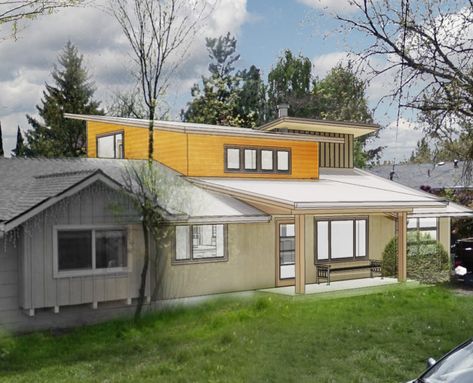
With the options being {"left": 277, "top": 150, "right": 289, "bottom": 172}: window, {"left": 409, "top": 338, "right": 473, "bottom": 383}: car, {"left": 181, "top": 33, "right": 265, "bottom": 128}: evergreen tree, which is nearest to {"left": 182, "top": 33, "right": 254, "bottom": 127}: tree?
{"left": 181, "top": 33, "right": 265, "bottom": 128}: evergreen tree

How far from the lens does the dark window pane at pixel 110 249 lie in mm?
16531

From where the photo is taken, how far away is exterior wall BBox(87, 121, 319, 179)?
2203cm

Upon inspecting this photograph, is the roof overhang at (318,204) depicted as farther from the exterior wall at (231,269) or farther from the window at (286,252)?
the window at (286,252)

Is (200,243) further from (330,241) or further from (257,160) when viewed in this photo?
(330,241)

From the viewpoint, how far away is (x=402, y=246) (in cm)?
2300

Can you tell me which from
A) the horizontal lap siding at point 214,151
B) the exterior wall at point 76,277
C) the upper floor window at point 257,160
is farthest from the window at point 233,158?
the exterior wall at point 76,277

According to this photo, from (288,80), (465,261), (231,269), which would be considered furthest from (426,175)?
(231,269)

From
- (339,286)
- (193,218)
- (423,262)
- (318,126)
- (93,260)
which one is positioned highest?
(318,126)

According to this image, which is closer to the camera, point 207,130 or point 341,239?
point 207,130

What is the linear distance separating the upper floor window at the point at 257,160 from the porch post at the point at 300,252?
13.1 feet

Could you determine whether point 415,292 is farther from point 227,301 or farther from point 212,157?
point 212,157

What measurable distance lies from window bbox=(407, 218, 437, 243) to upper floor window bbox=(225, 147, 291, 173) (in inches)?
236

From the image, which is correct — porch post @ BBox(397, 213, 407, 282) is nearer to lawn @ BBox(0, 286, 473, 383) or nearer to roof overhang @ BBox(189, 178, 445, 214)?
roof overhang @ BBox(189, 178, 445, 214)

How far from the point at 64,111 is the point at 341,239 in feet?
75.8
